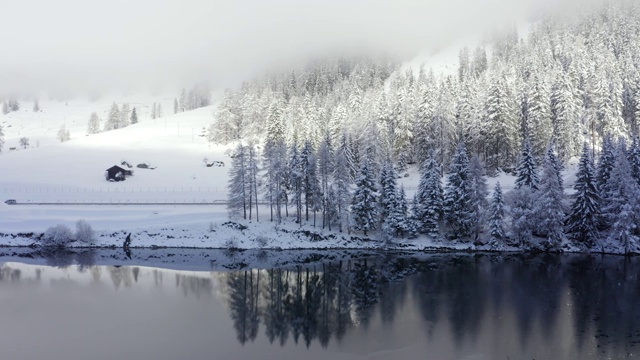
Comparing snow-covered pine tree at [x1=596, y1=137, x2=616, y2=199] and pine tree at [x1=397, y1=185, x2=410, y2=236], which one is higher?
snow-covered pine tree at [x1=596, y1=137, x2=616, y2=199]

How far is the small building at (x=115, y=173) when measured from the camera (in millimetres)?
99812

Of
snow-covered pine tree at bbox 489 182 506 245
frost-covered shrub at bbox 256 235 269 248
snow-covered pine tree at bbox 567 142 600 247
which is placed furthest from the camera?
frost-covered shrub at bbox 256 235 269 248

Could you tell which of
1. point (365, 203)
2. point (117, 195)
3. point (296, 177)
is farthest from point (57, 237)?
point (365, 203)

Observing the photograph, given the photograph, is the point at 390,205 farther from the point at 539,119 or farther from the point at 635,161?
the point at 539,119

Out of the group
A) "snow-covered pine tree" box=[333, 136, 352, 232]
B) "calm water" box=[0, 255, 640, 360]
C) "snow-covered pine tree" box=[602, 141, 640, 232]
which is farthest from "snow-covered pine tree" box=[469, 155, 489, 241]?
"snow-covered pine tree" box=[333, 136, 352, 232]

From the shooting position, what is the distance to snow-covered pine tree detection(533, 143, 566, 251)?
60562 mm

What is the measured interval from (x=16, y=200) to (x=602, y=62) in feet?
438

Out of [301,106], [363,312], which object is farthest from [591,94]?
[363,312]

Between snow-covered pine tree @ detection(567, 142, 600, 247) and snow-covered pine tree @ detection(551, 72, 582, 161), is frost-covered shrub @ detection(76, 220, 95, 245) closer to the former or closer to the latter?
snow-covered pine tree @ detection(567, 142, 600, 247)

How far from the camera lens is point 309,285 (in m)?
46.8

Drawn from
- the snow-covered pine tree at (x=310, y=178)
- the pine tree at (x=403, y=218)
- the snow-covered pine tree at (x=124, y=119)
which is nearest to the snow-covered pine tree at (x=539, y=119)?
the pine tree at (x=403, y=218)

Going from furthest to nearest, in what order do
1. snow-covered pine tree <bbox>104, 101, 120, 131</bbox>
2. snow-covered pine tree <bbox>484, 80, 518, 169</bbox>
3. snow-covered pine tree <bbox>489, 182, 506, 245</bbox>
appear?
snow-covered pine tree <bbox>104, 101, 120, 131</bbox>, snow-covered pine tree <bbox>484, 80, 518, 169</bbox>, snow-covered pine tree <bbox>489, 182, 506, 245</bbox>

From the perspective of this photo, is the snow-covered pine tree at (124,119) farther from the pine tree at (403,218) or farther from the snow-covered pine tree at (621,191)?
the snow-covered pine tree at (621,191)

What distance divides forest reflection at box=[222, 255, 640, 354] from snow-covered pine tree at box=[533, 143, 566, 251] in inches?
126
